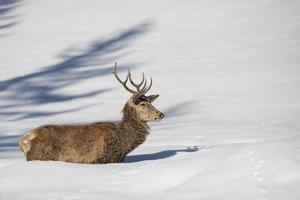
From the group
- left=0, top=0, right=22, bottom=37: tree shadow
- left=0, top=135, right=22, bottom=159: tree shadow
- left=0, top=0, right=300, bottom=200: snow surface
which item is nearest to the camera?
left=0, top=0, right=300, bottom=200: snow surface

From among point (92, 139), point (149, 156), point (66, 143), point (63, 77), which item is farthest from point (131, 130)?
point (63, 77)

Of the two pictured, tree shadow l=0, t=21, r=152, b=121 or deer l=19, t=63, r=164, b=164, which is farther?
tree shadow l=0, t=21, r=152, b=121

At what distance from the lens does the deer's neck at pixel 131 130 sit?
12.2 m

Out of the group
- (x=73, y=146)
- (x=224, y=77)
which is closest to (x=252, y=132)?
(x=73, y=146)

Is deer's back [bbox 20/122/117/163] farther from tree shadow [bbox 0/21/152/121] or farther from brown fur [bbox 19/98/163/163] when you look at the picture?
tree shadow [bbox 0/21/152/121]

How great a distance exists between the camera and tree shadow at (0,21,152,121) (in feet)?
91.8

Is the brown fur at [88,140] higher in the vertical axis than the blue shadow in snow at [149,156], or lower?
higher

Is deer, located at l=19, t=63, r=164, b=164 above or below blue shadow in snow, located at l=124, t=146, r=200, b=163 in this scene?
above

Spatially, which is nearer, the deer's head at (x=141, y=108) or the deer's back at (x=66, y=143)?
the deer's back at (x=66, y=143)

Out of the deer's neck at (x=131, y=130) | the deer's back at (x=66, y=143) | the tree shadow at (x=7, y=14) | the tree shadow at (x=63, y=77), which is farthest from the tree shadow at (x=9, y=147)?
the tree shadow at (x=7, y=14)

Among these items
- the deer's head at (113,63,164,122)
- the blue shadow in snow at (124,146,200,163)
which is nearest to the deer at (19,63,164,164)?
the deer's head at (113,63,164,122)

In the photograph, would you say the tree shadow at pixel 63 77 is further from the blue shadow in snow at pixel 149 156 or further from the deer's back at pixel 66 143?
the deer's back at pixel 66 143

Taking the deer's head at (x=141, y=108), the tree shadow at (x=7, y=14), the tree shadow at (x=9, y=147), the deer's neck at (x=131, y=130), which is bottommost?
the tree shadow at (x=9, y=147)

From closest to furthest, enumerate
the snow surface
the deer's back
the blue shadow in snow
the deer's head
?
the snow surface → the deer's back → the blue shadow in snow → the deer's head
